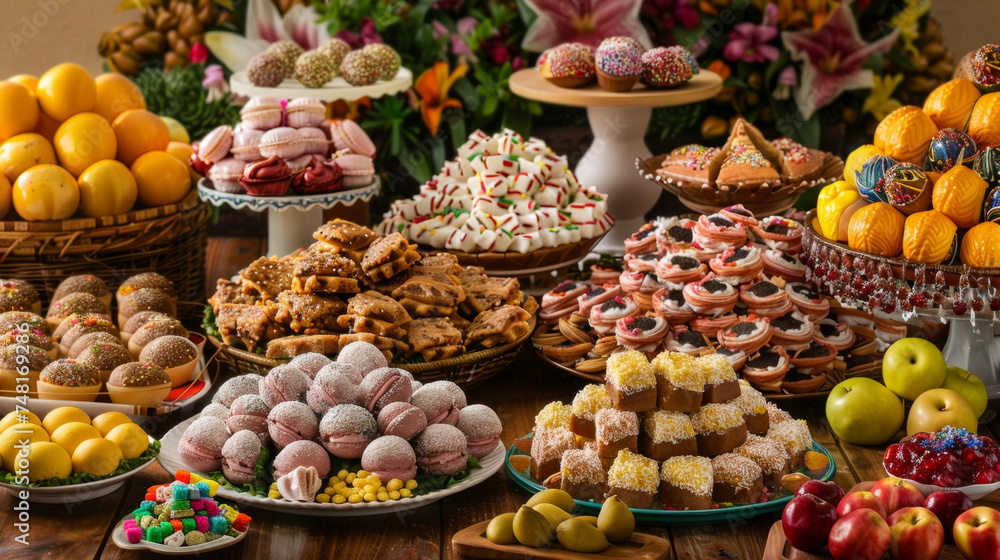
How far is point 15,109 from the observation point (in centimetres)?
262

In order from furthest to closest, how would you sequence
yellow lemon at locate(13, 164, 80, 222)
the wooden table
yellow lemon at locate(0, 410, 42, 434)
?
yellow lemon at locate(13, 164, 80, 222) → yellow lemon at locate(0, 410, 42, 434) → the wooden table

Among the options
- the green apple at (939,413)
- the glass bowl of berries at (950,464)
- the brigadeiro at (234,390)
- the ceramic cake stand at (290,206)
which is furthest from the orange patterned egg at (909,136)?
the brigadeiro at (234,390)

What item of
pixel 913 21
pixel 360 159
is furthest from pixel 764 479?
pixel 913 21

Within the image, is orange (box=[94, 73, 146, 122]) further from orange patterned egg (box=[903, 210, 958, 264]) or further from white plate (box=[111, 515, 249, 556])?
orange patterned egg (box=[903, 210, 958, 264])

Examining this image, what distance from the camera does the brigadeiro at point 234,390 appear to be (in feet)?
5.95

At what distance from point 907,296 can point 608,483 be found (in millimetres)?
764

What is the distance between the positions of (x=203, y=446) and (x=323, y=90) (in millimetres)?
1645

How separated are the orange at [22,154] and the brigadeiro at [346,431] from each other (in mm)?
1380

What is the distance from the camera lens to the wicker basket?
8.23ft

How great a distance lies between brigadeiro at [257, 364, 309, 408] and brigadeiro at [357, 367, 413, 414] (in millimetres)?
111

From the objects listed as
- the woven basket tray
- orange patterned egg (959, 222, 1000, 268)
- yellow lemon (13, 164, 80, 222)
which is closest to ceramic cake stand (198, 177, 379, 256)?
yellow lemon (13, 164, 80, 222)

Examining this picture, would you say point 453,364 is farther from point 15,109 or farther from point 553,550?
point 15,109

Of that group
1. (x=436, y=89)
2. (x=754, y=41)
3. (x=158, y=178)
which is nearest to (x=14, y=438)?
(x=158, y=178)

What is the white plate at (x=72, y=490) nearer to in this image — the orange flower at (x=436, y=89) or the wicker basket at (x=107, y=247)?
the wicker basket at (x=107, y=247)
